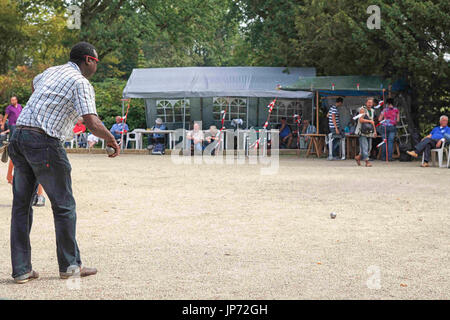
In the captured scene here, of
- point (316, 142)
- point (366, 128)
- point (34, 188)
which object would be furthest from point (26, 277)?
point (316, 142)

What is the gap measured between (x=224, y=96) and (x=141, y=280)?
22.1 m

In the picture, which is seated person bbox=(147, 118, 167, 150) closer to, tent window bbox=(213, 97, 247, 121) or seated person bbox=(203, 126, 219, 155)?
seated person bbox=(203, 126, 219, 155)

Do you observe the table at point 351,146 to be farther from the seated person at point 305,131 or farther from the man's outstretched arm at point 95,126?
the man's outstretched arm at point 95,126

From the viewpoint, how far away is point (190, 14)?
37.4 metres

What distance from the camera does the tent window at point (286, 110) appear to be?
29.6 m

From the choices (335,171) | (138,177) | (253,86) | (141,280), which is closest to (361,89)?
(253,86)

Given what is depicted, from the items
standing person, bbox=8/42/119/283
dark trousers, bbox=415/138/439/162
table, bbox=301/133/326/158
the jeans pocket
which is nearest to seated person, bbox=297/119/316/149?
table, bbox=301/133/326/158

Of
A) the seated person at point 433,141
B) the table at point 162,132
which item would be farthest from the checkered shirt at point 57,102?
the table at point 162,132

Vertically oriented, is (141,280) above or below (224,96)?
below

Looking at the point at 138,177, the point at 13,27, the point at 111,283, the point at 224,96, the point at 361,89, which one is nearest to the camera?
the point at 111,283

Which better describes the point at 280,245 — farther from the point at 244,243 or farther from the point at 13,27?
the point at 13,27

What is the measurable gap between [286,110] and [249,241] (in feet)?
74.3

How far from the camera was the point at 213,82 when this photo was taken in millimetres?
27953

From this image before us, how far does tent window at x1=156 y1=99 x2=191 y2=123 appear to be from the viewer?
97.3ft
